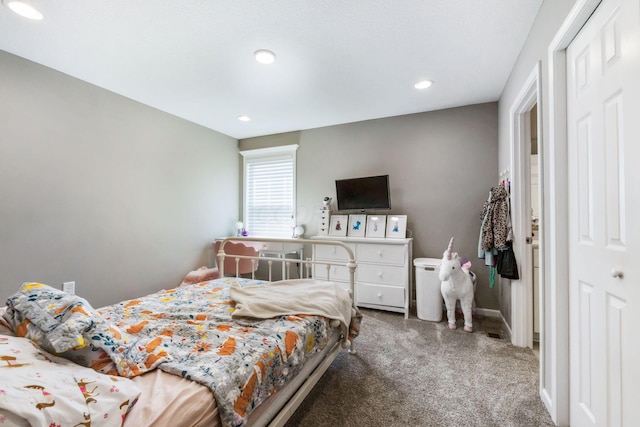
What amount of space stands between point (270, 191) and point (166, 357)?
346 cm

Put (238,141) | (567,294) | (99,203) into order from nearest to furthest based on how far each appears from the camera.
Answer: (567,294)
(99,203)
(238,141)

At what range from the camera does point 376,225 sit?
3.50 meters

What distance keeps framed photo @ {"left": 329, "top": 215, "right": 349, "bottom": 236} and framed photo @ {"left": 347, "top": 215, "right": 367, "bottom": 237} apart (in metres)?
0.06

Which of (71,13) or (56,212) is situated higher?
(71,13)

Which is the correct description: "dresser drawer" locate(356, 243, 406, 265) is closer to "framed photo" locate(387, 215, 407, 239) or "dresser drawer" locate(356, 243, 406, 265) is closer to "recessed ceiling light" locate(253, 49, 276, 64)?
"framed photo" locate(387, 215, 407, 239)

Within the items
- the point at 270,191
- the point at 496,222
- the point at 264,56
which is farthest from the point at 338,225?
the point at 264,56

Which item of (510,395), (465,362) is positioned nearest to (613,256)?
(510,395)

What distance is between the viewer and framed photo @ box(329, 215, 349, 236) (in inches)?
145

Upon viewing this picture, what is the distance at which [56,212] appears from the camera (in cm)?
248

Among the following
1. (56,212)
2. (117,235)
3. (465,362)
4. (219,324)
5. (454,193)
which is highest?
(454,193)

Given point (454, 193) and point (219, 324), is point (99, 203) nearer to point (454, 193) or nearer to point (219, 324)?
point (219, 324)

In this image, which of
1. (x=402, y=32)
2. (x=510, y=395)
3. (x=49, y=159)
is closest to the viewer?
(x=510, y=395)

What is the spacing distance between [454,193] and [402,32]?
198 centimetres

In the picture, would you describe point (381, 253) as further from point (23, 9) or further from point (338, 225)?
point (23, 9)
